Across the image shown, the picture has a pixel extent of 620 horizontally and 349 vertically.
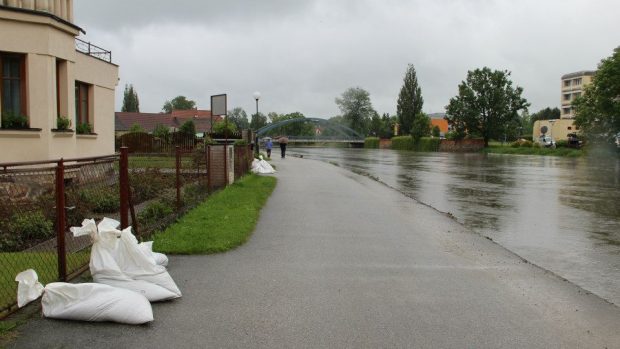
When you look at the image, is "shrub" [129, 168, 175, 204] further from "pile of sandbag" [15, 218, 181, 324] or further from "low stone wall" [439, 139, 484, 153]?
"low stone wall" [439, 139, 484, 153]

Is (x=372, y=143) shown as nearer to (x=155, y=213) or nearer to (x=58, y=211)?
(x=155, y=213)

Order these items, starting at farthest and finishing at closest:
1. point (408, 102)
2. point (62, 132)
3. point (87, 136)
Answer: point (408, 102) < point (87, 136) < point (62, 132)

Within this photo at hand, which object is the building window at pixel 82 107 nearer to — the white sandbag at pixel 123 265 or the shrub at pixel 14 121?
the shrub at pixel 14 121

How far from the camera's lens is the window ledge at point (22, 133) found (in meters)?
12.2

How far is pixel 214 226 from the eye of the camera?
9297 millimetres

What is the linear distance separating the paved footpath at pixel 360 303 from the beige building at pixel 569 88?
131 meters

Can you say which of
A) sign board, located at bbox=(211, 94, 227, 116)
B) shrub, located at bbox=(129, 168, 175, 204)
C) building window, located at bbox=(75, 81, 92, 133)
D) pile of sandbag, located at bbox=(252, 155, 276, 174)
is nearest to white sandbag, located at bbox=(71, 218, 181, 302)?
shrub, located at bbox=(129, 168, 175, 204)

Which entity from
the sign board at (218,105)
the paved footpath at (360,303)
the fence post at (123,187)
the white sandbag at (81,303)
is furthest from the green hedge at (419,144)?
the white sandbag at (81,303)

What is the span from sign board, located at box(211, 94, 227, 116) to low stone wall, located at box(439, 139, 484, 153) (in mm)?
59332

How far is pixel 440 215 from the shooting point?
12.1m

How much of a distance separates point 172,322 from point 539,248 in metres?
6.06

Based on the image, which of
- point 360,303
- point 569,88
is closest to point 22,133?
point 360,303

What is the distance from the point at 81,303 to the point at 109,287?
251 millimetres

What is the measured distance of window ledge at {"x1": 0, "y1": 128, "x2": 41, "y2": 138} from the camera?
12234 millimetres
